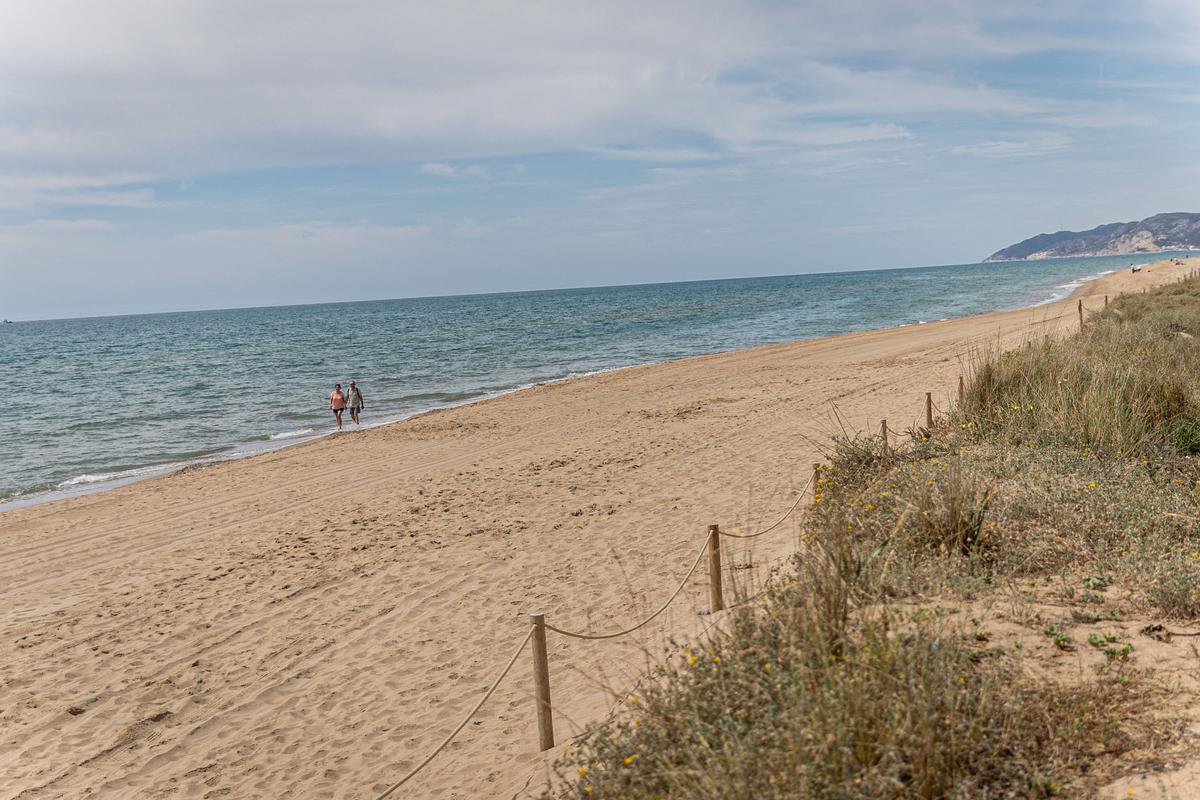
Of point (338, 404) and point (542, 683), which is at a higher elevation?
point (338, 404)

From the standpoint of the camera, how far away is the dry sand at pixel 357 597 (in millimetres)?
5711

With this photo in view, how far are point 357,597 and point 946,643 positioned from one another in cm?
623

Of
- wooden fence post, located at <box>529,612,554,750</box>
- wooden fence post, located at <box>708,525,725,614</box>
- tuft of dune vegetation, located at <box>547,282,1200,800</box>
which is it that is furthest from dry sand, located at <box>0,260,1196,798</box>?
tuft of dune vegetation, located at <box>547,282,1200,800</box>

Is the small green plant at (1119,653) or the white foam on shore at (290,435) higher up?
the small green plant at (1119,653)

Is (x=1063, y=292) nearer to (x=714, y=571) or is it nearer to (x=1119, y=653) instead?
(x=714, y=571)

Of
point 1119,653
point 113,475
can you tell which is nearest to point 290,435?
point 113,475

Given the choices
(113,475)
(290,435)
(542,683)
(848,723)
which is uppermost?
(848,723)

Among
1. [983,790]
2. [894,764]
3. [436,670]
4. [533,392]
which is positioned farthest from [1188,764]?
[533,392]

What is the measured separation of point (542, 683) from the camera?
503cm

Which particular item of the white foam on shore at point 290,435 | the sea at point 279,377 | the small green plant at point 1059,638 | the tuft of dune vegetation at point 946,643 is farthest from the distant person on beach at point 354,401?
the small green plant at point 1059,638

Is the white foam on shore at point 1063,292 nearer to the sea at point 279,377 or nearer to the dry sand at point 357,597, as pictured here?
the sea at point 279,377

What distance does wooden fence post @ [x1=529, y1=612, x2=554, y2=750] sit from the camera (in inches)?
193

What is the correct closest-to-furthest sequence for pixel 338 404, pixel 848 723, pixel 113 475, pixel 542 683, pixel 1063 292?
pixel 848 723, pixel 542 683, pixel 113 475, pixel 338 404, pixel 1063 292

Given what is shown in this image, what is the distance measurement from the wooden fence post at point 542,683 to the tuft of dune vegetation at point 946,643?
0.35 m
